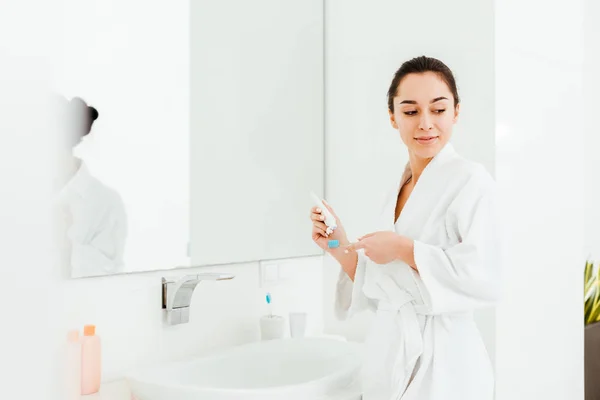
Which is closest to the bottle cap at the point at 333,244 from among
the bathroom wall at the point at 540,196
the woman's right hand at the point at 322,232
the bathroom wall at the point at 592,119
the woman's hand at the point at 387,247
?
the woman's right hand at the point at 322,232

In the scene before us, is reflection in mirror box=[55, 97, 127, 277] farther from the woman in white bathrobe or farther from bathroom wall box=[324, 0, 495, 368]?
bathroom wall box=[324, 0, 495, 368]

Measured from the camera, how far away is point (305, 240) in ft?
6.64

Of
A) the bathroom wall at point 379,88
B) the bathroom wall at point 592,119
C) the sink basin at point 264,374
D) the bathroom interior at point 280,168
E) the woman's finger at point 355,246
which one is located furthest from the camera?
the bathroom wall at point 592,119

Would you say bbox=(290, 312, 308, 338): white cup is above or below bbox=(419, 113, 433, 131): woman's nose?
below

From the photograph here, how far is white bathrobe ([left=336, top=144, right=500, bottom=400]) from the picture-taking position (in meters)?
1.23

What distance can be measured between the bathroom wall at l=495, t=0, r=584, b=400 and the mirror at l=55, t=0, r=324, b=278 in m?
0.68

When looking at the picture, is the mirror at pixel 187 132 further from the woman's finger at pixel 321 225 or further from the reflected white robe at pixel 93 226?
the woman's finger at pixel 321 225

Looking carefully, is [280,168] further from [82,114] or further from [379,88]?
[82,114]

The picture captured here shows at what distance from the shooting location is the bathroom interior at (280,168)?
1432 mm

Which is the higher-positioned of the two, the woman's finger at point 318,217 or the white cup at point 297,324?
the woman's finger at point 318,217

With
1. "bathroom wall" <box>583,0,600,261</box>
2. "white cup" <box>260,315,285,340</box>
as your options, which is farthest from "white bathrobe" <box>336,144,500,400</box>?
"bathroom wall" <box>583,0,600,261</box>

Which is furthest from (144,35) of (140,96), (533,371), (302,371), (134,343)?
(533,371)

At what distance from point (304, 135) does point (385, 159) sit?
319 mm

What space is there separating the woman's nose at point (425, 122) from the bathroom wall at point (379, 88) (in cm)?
33
